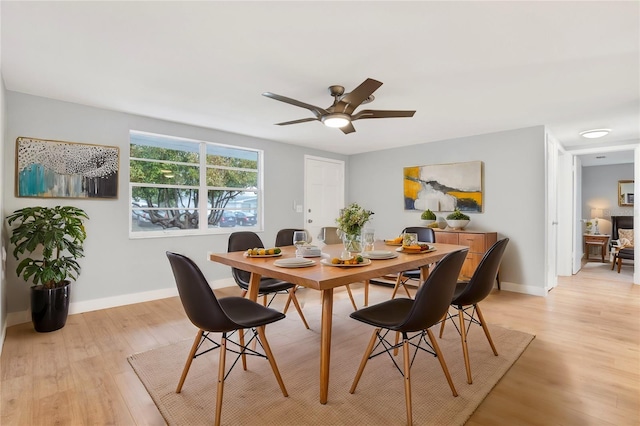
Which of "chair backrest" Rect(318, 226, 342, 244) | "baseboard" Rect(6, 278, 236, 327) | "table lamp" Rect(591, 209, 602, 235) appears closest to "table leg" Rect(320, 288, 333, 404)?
"chair backrest" Rect(318, 226, 342, 244)

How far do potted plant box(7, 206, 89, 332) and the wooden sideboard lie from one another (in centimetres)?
431

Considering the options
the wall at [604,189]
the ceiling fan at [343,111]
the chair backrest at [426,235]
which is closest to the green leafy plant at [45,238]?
the ceiling fan at [343,111]

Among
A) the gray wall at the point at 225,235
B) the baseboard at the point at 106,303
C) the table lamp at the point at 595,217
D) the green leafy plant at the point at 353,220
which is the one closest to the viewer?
the green leafy plant at the point at 353,220

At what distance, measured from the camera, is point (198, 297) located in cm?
171

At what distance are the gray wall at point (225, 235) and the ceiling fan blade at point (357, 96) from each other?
248cm

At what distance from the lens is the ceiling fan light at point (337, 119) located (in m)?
2.78

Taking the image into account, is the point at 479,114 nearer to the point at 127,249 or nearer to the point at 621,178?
the point at 127,249

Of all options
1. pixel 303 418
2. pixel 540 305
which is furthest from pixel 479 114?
pixel 303 418

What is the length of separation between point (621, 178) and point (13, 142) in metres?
10.1

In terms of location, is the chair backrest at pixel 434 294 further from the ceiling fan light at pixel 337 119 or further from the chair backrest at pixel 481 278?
the ceiling fan light at pixel 337 119

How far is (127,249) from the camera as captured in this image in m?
3.87

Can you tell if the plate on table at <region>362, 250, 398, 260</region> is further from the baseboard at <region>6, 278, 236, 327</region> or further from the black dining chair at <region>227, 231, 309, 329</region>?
the baseboard at <region>6, 278, 236, 327</region>

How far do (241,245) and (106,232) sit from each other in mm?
1783

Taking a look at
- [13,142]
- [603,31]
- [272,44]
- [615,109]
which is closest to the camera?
[603,31]
